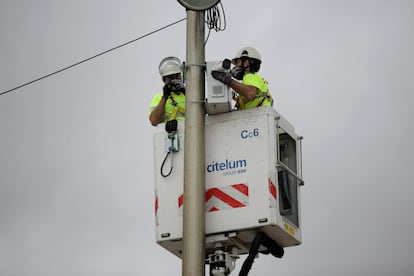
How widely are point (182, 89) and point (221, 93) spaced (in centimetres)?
132

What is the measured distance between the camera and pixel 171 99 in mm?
22203

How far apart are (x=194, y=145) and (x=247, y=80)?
1.71 meters

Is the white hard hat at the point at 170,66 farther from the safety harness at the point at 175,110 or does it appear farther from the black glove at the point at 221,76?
the black glove at the point at 221,76

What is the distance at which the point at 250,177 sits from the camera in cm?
2086

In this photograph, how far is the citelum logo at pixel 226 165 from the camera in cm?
2098

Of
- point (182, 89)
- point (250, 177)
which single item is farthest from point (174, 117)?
point (250, 177)

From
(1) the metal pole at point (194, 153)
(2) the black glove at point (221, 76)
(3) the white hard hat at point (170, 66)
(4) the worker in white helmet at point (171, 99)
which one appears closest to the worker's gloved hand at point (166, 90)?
(4) the worker in white helmet at point (171, 99)

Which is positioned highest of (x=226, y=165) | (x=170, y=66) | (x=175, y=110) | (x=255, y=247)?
(x=170, y=66)

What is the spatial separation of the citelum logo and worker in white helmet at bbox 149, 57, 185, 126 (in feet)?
3.78

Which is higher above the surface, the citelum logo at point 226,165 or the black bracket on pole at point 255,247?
the citelum logo at point 226,165

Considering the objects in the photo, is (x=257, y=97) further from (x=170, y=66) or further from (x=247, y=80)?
(x=170, y=66)

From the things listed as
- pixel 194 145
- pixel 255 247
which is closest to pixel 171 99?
pixel 194 145

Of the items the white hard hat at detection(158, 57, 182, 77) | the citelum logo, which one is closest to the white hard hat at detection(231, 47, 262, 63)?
the white hard hat at detection(158, 57, 182, 77)

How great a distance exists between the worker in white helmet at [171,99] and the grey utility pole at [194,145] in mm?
1048
